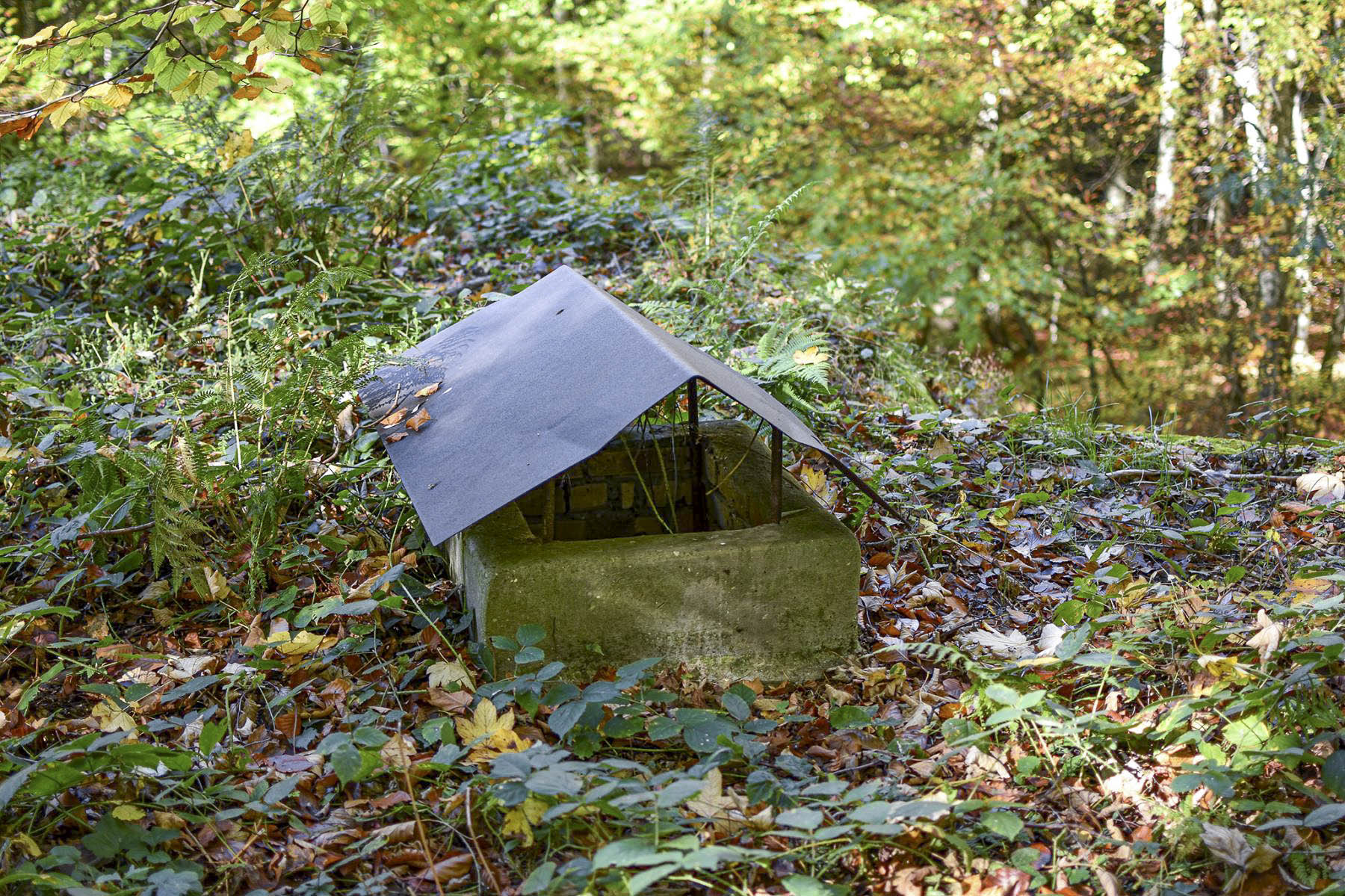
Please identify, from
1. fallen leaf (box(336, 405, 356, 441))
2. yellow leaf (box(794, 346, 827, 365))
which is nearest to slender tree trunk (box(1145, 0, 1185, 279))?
yellow leaf (box(794, 346, 827, 365))

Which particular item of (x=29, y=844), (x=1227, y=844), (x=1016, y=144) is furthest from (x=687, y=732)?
(x=1016, y=144)

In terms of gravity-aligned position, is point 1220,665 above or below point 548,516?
below

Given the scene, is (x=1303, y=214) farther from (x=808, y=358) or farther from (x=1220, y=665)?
(x=1220, y=665)

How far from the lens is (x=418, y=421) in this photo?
3098 mm

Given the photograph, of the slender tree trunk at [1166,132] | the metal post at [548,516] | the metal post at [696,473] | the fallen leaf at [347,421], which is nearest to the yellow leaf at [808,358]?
the metal post at [696,473]

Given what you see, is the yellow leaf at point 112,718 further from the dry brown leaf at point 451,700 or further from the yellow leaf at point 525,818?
the yellow leaf at point 525,818

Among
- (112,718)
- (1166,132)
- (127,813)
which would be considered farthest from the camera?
(1166,132)

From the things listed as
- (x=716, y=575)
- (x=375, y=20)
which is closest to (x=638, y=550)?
(x=716, y=575)

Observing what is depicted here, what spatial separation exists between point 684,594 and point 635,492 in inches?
34.4

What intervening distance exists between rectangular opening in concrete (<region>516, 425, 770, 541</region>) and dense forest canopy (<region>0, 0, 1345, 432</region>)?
344 centimetres

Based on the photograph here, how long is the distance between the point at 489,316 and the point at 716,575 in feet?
5.24

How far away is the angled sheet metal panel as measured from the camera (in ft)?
8.09

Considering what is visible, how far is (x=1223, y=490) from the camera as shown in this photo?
4020mm

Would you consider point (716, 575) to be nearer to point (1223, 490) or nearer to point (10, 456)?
point (1223, 490)
